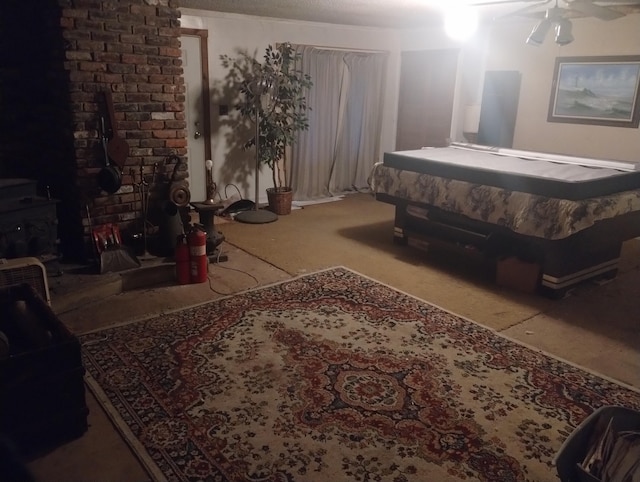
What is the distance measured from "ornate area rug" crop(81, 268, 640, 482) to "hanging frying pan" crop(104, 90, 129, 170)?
1277mm

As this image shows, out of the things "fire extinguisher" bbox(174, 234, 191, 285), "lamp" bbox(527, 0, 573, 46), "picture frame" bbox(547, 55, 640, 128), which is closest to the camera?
"lamp" bbox(527, 0, 573, 46)

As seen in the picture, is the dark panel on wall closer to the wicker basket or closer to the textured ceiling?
the textured ceiling

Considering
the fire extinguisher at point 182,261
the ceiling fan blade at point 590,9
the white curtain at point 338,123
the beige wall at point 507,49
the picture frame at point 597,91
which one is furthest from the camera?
the white curtain at point 338,123

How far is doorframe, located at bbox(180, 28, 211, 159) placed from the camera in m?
5.29

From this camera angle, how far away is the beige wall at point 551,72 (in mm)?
4875

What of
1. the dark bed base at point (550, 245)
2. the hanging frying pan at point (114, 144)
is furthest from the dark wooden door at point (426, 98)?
the hanging frying pan at point (114, 144)

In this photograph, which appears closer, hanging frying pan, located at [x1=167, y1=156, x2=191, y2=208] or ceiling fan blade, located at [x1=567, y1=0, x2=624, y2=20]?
ceiling fan blade, located at [x1=567, y1=0, x2=624, y2=20]

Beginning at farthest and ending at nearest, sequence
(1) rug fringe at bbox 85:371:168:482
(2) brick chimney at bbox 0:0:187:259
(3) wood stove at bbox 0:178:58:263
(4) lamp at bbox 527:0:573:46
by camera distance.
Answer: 1. (2) brick chimney at bbox 0:0:187:259
2. (4) lamp at bbox 527:0:573:46
3. (3) wood stove at bbox 0:178:58:263
4. (1) rug fringe at bbox 85:371:168:482

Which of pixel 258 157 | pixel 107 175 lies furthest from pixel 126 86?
pixel 258 157

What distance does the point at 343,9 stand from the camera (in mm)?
4941

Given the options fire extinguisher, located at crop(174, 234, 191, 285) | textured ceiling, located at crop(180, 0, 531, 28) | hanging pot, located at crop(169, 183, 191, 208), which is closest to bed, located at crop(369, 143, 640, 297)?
textured ceiling, located at crop(180, 0, 531, 28)

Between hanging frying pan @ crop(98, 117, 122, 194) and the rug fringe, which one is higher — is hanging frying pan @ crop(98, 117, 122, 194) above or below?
above

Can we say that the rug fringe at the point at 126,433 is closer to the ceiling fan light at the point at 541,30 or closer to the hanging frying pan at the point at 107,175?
the hanging frying pan at the point at 107,175

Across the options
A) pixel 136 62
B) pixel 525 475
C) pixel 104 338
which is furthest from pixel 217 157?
pixel 525 475
